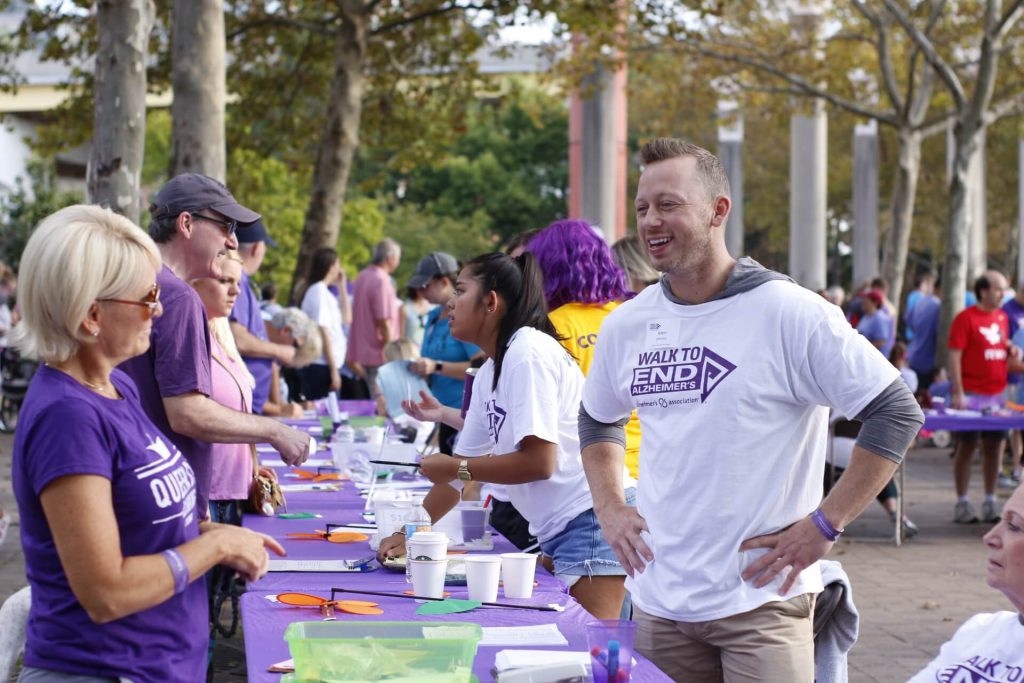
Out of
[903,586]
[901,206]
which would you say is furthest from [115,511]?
[901,206]

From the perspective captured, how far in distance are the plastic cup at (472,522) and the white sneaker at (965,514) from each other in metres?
8.21

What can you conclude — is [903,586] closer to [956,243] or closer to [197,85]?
[197,85]

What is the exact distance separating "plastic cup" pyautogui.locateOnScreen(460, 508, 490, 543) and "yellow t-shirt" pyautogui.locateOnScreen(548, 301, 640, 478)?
606mm

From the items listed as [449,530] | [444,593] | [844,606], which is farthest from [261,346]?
[844,606]

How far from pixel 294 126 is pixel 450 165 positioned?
125 feet

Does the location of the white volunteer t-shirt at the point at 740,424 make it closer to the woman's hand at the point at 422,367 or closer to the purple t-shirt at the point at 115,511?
the purple t-shirt at the point at 115,511

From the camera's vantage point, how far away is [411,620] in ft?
11.7

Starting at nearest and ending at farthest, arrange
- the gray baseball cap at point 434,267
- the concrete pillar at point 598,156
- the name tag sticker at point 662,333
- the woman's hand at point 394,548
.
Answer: the name tag sticker at point 662,333
the woman's hand at point 394,548
the gray baseball cap at point 434,267
the concrete pillar at point 598,156

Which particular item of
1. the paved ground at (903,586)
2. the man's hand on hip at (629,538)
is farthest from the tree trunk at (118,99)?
→ the man's hand on hip at (629,538)

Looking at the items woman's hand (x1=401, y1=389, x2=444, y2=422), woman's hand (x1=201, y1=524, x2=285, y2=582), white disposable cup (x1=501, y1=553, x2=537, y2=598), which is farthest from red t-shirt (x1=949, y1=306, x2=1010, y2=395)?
woman's hand (x1=201, y1=524, x2=285, y2=582)

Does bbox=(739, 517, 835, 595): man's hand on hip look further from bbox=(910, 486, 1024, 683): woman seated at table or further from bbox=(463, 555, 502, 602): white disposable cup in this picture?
bbox=(463, 555, 502, 602): white disposable cup

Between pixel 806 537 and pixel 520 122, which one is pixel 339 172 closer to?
pixel 806 537

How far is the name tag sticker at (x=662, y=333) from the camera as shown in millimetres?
3461

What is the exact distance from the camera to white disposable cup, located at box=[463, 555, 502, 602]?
375 centimetres
